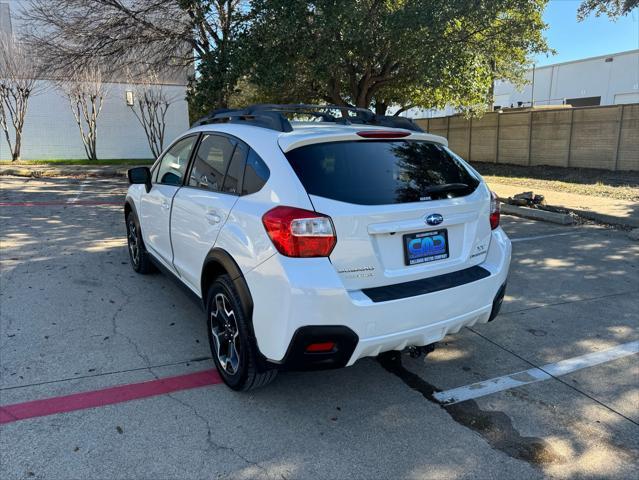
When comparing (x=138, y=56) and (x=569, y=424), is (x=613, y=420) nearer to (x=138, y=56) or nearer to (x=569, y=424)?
(x=569, y=424)

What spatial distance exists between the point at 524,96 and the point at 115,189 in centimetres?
3920

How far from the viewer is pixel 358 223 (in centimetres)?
277

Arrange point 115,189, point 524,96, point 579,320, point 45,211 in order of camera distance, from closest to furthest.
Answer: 1. point 579,320
2. point 45,211
3. point 115,189
4. point 524,96

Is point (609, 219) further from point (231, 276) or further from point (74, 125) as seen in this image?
point (74, 125)

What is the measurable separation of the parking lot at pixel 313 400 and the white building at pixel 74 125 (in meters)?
20.1

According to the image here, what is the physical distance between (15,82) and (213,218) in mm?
20632

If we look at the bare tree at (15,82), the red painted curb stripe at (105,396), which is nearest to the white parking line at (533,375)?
the red painted curb stripe at (105,396)

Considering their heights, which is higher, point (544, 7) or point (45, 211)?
point (544, 7)

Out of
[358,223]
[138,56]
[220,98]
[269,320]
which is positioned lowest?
[269,320]

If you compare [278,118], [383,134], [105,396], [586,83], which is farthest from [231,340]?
[586,83]

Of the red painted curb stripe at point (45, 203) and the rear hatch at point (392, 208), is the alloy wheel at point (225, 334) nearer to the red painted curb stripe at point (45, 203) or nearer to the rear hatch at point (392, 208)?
the rear hatch at point (392, 208)

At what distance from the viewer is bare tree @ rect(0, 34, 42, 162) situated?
19109 mm

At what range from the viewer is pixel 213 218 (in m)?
3.40

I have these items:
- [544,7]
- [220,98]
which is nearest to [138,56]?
[220,98]
